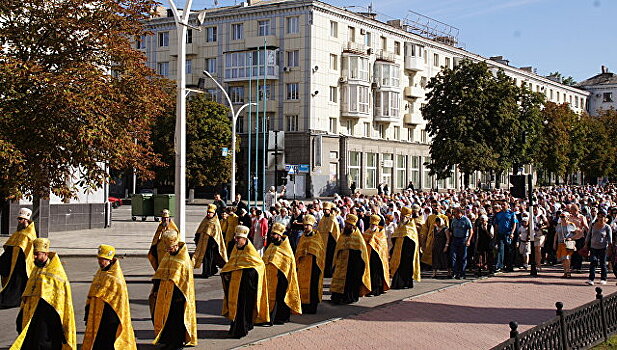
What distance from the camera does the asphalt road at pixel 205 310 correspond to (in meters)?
10.1

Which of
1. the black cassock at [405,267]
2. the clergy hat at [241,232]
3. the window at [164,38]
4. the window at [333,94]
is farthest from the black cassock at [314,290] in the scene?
the window at [164,38]

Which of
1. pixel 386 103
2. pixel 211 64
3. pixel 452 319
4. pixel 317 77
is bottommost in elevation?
pixel 452 319

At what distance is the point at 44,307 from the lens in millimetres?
8062

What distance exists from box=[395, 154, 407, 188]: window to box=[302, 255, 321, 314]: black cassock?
2182 inches

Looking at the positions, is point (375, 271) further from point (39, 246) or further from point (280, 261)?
point (39, 246)

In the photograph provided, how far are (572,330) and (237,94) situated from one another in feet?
177

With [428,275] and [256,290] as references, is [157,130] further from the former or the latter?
[256,290]

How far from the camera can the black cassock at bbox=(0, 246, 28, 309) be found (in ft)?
40.0

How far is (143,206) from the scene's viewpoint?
117 ft

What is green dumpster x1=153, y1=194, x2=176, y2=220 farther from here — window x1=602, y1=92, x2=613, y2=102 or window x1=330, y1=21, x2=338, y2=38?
window x1=602, y1=92, x2=613, y2=102

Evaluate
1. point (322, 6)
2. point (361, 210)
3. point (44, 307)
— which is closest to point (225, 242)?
point (361, 210)

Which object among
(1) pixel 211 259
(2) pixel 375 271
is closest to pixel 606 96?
(1) pixel 211 259

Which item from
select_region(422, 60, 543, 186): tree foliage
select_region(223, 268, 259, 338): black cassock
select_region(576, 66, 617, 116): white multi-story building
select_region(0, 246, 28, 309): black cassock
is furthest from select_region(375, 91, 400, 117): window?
select_region(576, 66, 617, 116): white multi-story building

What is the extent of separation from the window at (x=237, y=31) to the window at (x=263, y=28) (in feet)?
5.61
